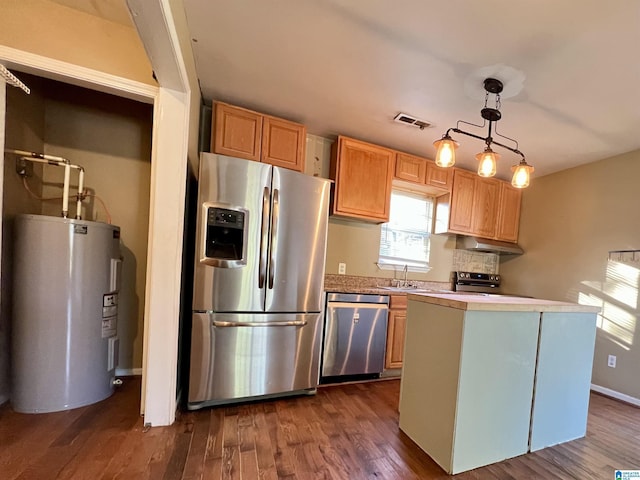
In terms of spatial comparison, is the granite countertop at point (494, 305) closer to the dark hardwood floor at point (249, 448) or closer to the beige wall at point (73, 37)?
the dark hardwood floor at point (249, 448)

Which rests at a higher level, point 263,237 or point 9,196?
point 9,196

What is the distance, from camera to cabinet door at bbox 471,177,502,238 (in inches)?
140

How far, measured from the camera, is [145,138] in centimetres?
243

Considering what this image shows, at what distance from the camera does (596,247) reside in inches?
119

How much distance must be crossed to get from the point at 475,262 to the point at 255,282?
329 centimetres

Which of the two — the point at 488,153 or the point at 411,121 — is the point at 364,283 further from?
the point at 488,153

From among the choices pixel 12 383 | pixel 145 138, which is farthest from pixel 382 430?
pixel 145 138

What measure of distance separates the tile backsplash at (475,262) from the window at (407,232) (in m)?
0.53

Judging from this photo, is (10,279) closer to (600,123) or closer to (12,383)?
(12,383)

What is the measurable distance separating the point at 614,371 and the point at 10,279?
519 cm

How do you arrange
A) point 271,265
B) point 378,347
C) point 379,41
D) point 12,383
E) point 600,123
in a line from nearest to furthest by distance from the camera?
point 379,41, point 12,383, point 271,265, point 600,123, point 378,347

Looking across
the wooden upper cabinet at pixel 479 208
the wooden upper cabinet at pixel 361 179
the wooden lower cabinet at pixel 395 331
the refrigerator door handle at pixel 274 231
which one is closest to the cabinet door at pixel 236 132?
the refrigerator door handle at pixel 274 231

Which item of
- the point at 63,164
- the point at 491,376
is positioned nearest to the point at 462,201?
the point at 491,376

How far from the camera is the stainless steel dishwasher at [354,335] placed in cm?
252
